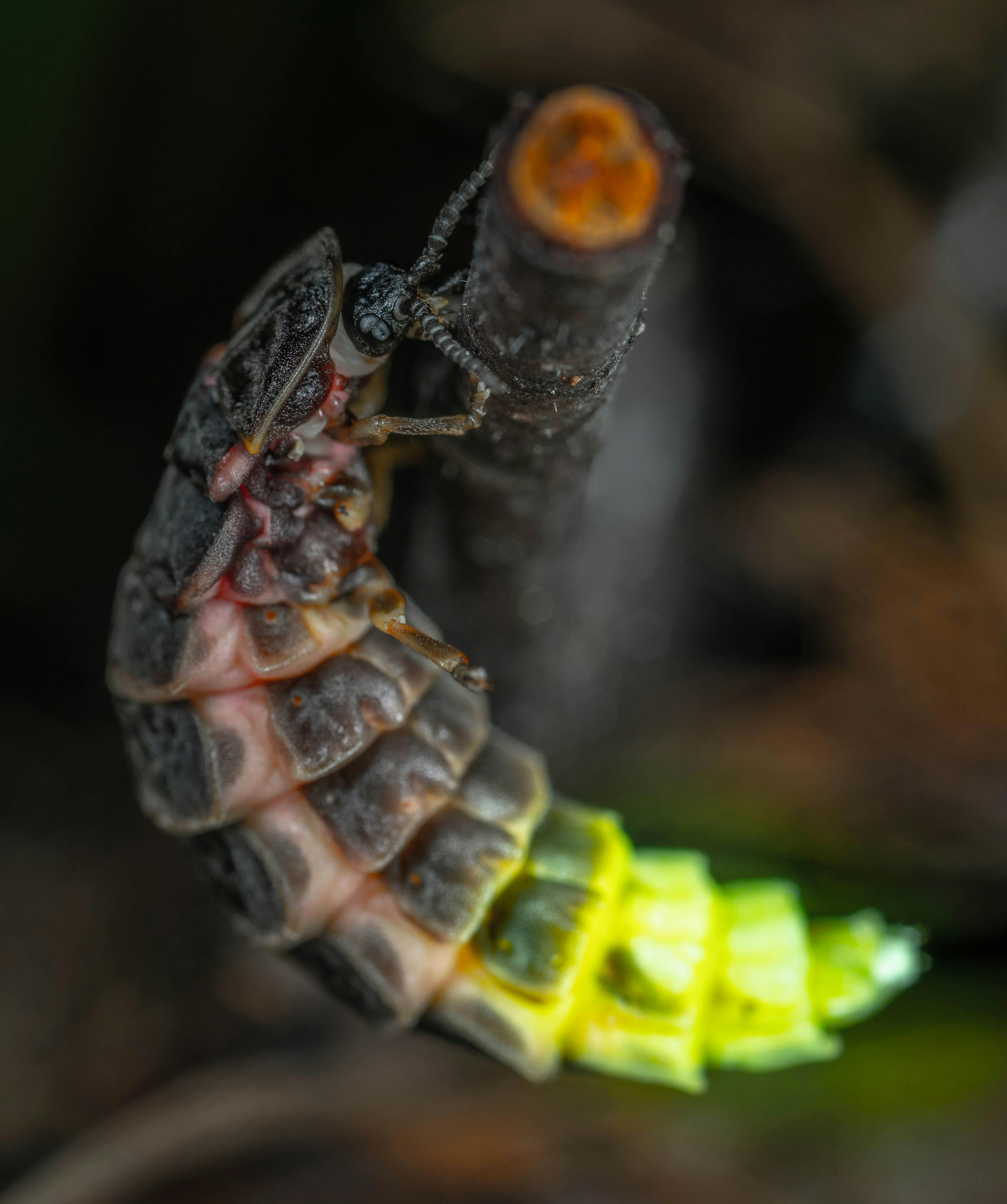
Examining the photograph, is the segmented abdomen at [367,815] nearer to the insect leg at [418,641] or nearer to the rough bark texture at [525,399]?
the insect leg at [418,641]

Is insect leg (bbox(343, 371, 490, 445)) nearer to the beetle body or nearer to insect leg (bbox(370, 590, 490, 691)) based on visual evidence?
the beetle body

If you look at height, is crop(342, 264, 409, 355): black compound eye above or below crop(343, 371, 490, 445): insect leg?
above

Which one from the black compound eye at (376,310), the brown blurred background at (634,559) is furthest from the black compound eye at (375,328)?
the brown blurred background at (634,559)

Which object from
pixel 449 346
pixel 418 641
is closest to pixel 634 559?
pixel 418 641

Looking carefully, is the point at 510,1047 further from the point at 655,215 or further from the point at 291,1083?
the point at 655,215

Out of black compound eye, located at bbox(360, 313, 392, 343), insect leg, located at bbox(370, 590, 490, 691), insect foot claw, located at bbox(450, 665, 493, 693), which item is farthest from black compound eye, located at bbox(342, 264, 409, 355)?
insect foot claw, located at bbox(450, 665, 493, 693)

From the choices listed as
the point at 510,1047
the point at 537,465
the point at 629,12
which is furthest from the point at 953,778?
the point at 629,12

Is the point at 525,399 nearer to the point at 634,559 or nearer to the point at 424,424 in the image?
the point at 424,424
